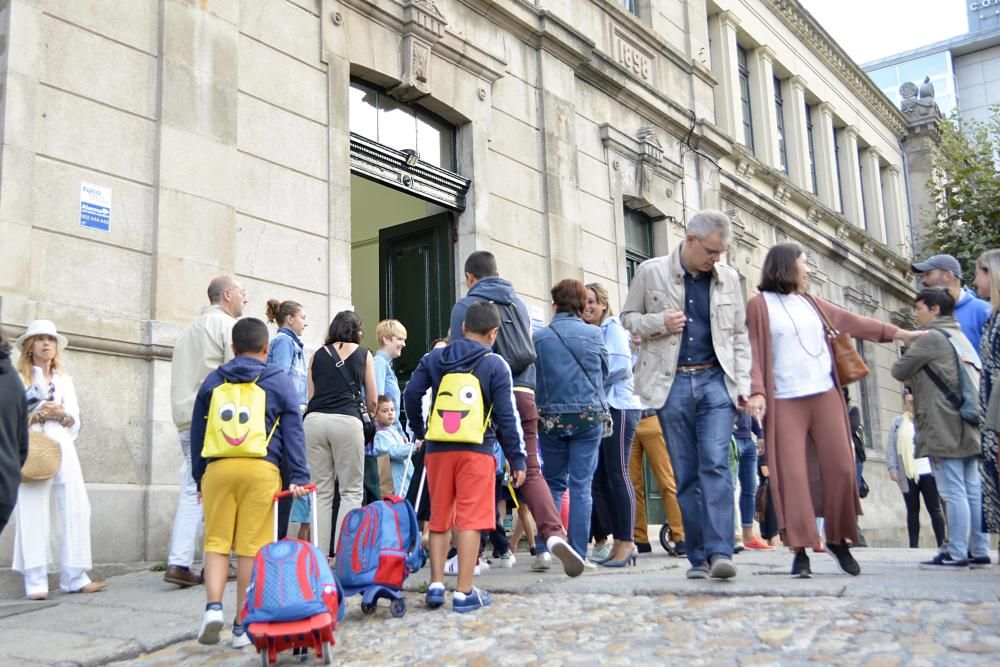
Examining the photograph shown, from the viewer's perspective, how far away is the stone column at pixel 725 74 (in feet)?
63.0

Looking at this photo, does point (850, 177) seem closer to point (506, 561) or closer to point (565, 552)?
point (506, 561)

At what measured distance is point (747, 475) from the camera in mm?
9438

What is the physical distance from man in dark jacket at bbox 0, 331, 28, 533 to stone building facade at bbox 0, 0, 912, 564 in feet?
7.20

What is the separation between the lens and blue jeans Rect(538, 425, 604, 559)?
22.1 ft

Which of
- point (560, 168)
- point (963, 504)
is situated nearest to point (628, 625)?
point (963, 504)

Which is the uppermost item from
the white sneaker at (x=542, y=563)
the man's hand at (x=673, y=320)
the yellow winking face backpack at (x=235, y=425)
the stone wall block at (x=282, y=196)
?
the stone wall block at (x=282, y=196)

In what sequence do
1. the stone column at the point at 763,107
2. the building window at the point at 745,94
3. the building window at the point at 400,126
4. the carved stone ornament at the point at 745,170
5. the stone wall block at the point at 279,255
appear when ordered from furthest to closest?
1. the stone column at the point at 763,107
2. the building window at the point at 745,94
3. the carved stone ornament at the point at 745,170
4. the building window at the point at 400,126
5. the stone wall block at the point at 279,255

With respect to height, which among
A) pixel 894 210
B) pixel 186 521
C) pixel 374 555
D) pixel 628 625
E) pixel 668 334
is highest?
pixel 894 210

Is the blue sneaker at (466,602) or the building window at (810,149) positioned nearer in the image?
the blue sneaker at (466,602)

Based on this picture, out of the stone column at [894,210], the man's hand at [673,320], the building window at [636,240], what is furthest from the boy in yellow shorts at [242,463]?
the stone column at [894,210]

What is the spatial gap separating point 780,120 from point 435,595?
62.2 feet

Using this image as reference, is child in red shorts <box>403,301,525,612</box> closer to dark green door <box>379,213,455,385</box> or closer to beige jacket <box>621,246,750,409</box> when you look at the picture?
beige jacket <box>621,246,750,409</box>

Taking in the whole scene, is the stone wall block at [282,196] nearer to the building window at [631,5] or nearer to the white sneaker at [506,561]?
the white sneaker at [506,561]

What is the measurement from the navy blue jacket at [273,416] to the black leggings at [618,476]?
8.91ft
